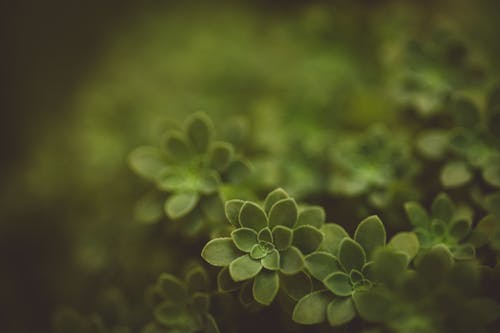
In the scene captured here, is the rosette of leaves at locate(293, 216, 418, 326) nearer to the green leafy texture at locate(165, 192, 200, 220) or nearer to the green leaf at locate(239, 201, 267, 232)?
the green leaf at locate(239, 201, 267, 232)

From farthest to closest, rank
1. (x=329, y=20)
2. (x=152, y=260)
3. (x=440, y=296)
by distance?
(x=329, y=20)
(x=152, y=260)
(x=440, y=296)

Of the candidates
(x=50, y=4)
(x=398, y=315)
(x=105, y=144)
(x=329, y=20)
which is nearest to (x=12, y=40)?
(x=50, y=4)

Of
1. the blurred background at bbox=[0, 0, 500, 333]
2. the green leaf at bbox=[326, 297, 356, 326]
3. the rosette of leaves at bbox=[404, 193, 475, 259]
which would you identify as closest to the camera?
the green leaf at bbox=[326, 297, 356, 326]

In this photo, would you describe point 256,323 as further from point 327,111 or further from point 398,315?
point 327,111

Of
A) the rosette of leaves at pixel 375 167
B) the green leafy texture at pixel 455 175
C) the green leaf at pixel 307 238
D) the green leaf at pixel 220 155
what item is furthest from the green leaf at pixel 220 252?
the green leafy texture at pixel 455 175

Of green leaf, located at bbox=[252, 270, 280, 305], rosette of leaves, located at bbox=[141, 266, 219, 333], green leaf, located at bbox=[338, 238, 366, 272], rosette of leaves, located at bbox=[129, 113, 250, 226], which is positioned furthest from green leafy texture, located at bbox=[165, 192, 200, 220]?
green leaf, located at bbox=[338, 238, 366, 272]

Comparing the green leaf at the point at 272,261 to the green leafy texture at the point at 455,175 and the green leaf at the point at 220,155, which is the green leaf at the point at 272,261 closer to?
the green leaf at the point at 220,155

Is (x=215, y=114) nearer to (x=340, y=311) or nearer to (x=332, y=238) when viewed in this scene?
(x=332, y=238)
